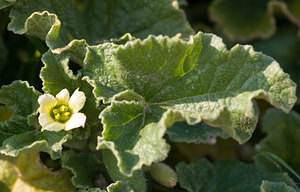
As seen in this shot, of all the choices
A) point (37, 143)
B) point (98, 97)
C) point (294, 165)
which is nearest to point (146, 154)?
point (98, 97)

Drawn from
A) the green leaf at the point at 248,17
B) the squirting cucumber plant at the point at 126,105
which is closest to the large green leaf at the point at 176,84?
the squirting cucumber plant at the point at 126,105

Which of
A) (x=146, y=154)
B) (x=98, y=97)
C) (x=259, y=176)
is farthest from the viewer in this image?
(x=259, y=176)

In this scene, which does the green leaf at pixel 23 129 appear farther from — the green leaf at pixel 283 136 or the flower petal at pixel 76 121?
the green leaf at pixel 283 136

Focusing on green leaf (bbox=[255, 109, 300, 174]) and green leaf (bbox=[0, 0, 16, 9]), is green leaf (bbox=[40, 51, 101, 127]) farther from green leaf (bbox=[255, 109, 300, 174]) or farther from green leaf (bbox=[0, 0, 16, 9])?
green leaf (bbox=[255, 109, 300, 174])

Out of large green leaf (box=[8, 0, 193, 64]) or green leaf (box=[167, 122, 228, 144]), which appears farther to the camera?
large green leaf (box=[8, 0, 193, 64])

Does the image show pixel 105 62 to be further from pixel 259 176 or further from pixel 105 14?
pixel 259 176

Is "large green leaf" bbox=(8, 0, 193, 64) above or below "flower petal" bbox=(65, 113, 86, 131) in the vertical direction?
above

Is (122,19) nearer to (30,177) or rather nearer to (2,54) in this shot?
(2,54)

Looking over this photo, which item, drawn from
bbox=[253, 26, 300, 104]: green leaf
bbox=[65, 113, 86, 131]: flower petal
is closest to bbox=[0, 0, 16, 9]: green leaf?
bbox=[65, 113, 86, 131]: flower petal
